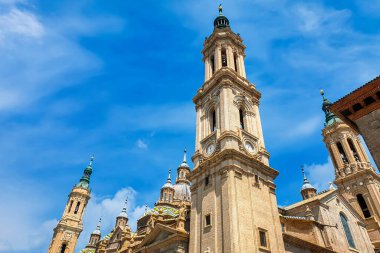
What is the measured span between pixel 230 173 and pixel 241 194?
1.88m

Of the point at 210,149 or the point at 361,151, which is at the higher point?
the point at 361,151

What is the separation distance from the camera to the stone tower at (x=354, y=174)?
3972cm

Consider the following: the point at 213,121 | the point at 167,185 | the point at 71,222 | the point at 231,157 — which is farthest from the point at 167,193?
the point at 231,157

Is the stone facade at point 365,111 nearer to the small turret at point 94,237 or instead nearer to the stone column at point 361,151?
the stone column at point 361,151

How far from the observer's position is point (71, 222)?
65438 millimetres

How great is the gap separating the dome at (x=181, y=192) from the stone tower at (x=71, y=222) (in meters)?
22.0

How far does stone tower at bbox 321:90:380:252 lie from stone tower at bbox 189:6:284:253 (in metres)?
15.5

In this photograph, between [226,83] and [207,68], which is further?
[207,68]

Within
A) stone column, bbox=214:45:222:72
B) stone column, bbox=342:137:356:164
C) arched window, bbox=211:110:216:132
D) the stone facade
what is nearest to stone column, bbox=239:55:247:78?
stone column, bbox=214:45:222:72

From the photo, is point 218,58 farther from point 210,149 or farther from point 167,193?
point 167,193

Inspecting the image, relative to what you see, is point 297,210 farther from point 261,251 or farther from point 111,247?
point 111,247

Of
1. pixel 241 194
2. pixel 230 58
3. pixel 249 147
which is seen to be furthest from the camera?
pixel 230 58

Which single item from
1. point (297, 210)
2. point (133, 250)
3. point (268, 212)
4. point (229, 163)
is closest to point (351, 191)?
point (297, 210)

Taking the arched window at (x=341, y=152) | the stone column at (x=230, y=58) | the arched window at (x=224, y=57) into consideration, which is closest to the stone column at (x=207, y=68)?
the arched window at (x=224, y=57)
